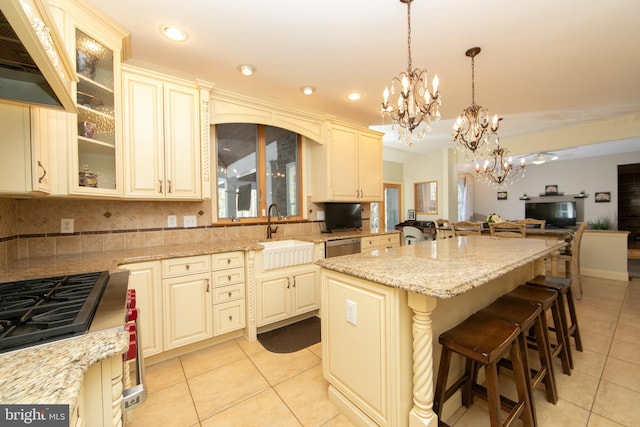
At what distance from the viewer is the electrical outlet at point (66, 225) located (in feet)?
6.88

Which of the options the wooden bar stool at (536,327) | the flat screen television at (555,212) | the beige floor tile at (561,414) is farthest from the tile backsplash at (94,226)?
the flat screen television at (555,212)

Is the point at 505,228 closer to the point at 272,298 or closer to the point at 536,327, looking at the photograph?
the point at 536,327

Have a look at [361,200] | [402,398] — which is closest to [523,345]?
[402,398]

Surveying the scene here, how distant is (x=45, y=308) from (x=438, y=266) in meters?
1.68

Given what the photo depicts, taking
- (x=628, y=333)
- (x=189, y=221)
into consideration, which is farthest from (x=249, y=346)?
(x=628, y=333)

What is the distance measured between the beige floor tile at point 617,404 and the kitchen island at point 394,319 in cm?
85

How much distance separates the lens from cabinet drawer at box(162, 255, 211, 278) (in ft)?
6.88

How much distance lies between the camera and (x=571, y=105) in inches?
140

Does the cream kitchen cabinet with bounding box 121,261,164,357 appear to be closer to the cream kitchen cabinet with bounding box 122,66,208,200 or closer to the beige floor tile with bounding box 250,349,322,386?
the cream kitchen cabinet with bounding box 122,66,208,200

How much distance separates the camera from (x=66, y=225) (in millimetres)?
2109

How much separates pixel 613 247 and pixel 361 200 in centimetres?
423

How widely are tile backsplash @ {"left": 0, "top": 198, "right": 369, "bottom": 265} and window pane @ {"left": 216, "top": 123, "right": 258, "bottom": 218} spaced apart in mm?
234

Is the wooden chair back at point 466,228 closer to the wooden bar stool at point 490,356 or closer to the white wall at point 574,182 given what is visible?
the wooden bar stool at point 490,356

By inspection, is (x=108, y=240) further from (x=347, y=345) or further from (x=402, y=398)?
(x=402, y=398)
